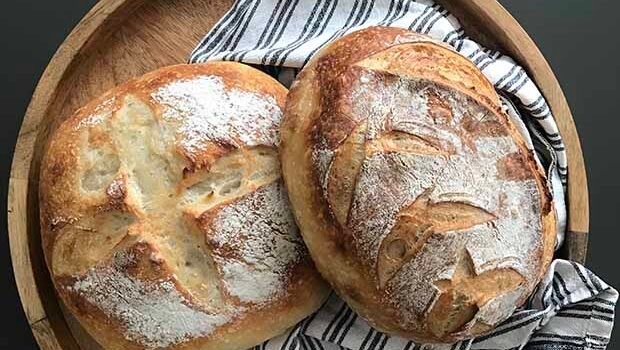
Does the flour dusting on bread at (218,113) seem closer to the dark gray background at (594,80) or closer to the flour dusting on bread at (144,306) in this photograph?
the flour dusting on bread at (144,306)

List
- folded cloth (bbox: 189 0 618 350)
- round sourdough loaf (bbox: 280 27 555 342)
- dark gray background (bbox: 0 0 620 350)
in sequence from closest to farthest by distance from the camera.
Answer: round sourdough loaf (bbox: 280 27 555 342)
folded cloth (bbox: 189 0 618 350)
dark gray background (bbox: 0 0 620 350)

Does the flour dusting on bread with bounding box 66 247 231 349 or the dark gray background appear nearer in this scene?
the flour dusting on bread with bounding box 66 247 231 349

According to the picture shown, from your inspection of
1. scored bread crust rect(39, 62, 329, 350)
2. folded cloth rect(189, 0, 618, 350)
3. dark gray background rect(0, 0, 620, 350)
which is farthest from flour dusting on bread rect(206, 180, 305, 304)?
dark gray background rect(0, 0, 620, 350)

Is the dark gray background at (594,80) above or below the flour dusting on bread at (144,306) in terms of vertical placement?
above

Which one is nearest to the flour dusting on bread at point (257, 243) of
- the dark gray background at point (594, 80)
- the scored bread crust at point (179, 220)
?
the scored bread crust at point (179, 220)

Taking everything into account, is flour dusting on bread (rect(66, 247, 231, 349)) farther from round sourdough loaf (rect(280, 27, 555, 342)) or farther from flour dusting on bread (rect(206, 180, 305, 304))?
round sourdough loaf (rect(280, 27, 555, 342))

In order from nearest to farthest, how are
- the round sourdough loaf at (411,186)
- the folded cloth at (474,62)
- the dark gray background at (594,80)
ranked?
the round sourdough loaf at (411,186) → the folded cloth at (474,62) → the dark gray background at (594,80)

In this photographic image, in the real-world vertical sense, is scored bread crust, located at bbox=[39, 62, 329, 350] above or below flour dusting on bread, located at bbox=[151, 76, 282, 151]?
below

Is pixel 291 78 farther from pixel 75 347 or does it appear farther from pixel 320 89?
pixel 75 347

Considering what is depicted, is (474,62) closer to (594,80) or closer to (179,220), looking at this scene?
(594,80)
